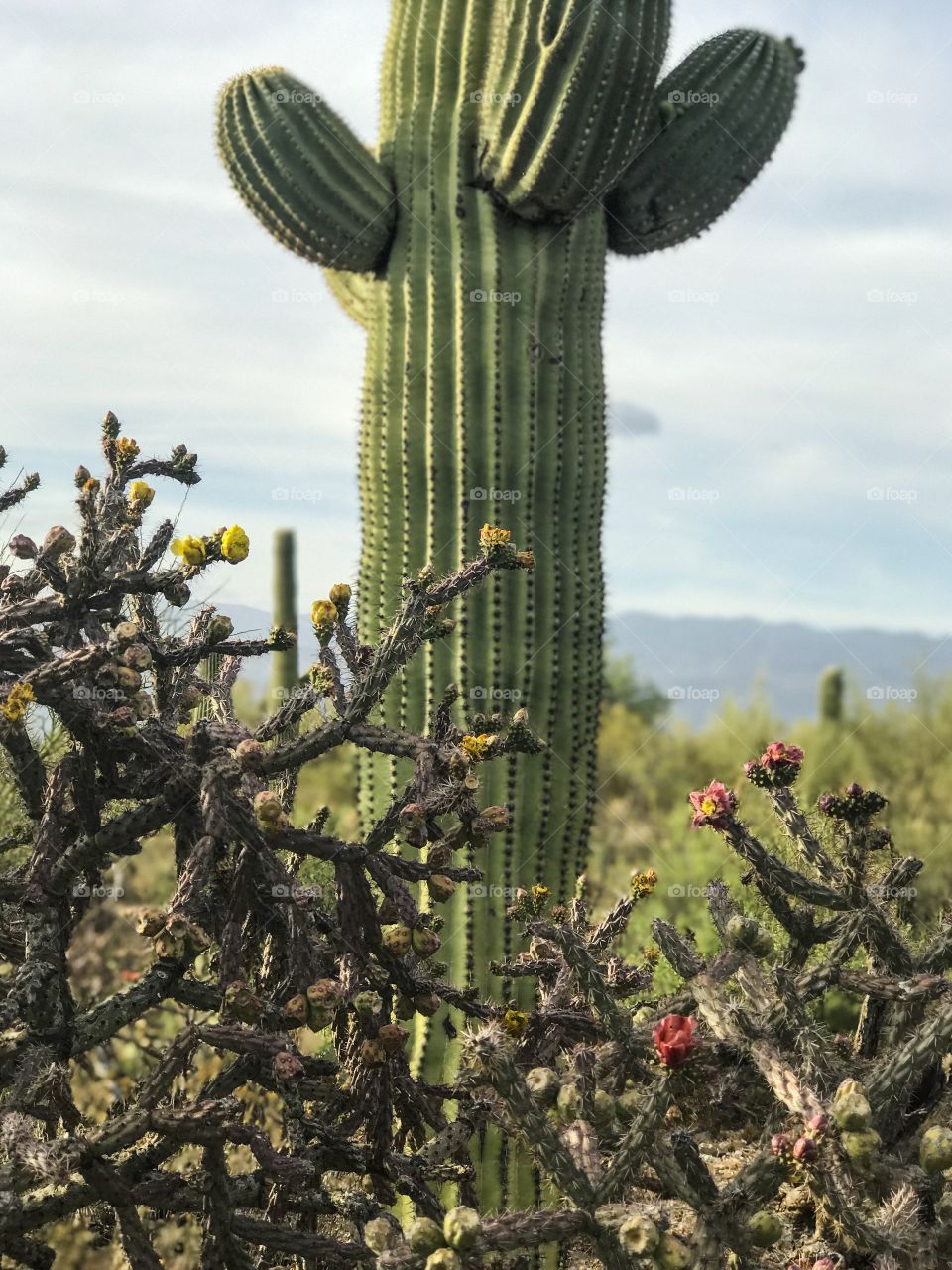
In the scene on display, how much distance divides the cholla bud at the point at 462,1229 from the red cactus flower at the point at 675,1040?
36 cm

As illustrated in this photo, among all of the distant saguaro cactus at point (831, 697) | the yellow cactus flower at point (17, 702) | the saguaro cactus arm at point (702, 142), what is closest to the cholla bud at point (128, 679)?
the yellow cactus flower at point (17, 702)

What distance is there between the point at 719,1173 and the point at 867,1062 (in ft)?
3.02

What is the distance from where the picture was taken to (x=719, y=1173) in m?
3.06

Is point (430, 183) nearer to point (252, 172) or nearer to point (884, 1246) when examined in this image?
point (252, 172)

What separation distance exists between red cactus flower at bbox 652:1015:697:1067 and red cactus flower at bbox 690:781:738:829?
2.03 ft

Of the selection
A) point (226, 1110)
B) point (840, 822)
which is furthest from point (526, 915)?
point (226, 1110)

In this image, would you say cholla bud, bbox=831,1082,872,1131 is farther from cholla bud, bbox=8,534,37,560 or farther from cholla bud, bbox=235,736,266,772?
cholla bud, bbox=8,534,37,560

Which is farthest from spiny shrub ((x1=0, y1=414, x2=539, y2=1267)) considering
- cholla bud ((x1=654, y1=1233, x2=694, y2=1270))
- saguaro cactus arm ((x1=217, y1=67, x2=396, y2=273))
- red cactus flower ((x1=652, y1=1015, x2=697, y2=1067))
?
saguaro cactus arm ((x1=217, y1=67, x2=396, y2=273))

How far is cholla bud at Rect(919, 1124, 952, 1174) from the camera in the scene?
6.42 feet

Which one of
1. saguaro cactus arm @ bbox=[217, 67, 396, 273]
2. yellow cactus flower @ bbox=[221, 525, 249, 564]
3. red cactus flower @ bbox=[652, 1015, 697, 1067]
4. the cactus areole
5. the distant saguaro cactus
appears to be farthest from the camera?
the distant saguaro cactus

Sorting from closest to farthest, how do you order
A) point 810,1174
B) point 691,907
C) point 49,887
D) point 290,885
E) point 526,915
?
point 810,1174, point 290,885, point 49,887, point 526,915, point 691,907

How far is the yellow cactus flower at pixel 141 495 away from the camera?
8.65ft

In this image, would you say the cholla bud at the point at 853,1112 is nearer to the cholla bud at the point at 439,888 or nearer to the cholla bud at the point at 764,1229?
the cholla bud at the point at 764,1229

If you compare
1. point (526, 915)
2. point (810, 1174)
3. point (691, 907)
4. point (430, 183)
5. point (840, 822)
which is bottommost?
point (691, 907)
